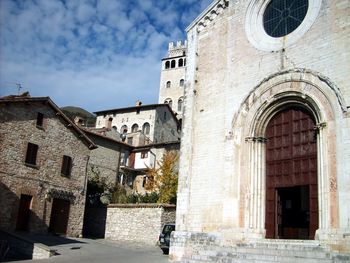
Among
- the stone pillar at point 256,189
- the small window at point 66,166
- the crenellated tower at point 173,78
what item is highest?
the crenellated tower at point 173,78

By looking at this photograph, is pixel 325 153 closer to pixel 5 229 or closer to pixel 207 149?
pixel 207 149

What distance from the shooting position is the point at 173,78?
2739 inches

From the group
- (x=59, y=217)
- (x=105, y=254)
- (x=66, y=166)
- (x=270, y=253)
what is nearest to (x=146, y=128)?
(x=66, y=166)

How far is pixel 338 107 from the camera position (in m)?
11.2

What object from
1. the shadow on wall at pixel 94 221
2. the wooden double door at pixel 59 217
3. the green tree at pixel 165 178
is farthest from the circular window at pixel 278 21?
the green tree at pixel 165 178

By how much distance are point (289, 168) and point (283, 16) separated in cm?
555

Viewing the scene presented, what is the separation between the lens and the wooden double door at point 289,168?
1209 cm

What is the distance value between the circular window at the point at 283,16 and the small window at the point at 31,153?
14710 millimetres

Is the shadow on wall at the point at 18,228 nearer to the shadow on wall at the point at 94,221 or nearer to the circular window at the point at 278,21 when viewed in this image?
the shadow on wall at the point at 94,221

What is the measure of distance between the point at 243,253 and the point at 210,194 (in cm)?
274

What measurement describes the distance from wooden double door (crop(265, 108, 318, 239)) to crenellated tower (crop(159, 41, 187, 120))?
53.0 metres

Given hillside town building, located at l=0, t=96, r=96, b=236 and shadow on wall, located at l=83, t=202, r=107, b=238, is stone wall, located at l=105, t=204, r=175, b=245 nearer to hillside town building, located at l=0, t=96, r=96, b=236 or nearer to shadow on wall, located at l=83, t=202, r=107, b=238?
shadow on wall, located at l=83, t=202, r=107, b=238

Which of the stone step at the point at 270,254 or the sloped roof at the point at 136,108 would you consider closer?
the stone step at the point at 270,254

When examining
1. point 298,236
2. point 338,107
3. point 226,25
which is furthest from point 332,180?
point 226,25
